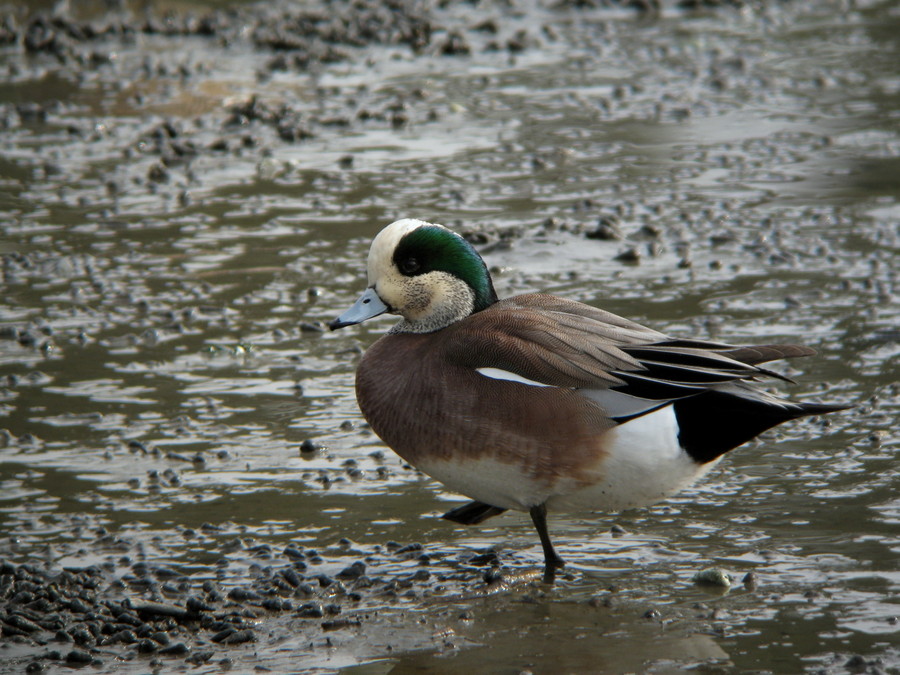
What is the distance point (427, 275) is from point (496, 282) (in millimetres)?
2468

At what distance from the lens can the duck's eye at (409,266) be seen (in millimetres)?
4660

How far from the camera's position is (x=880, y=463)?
4.93m

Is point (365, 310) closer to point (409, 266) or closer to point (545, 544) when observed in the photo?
point (409, 266)

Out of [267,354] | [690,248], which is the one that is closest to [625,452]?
[267,354]

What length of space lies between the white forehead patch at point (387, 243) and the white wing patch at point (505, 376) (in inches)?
25.9

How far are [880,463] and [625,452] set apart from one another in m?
1.39

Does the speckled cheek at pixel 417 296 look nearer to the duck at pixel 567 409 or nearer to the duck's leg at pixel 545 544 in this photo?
the duck at pixel 567 409

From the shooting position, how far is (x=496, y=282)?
709cm

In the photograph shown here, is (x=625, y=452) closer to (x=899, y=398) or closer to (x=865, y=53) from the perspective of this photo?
(x=899, y=398)

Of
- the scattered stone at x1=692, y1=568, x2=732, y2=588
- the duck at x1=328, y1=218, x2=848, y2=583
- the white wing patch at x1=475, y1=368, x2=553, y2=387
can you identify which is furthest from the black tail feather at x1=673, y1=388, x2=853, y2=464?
the white wing patch at x1=475, y1=368, x2=553, y2=387

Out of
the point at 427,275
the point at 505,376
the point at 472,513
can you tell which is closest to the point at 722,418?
the point at 505,376

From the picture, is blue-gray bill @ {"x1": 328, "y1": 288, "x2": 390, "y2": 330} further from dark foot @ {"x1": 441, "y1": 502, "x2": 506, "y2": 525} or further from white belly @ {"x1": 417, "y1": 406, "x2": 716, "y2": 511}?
dark foot @ {"x1": 441, "y1": 502, "x2": 506, "y2": 525}

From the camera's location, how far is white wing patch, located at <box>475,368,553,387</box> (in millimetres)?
4195

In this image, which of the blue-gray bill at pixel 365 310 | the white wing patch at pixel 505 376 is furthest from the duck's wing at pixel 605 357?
the blue-gray bill at pixel 365 310
